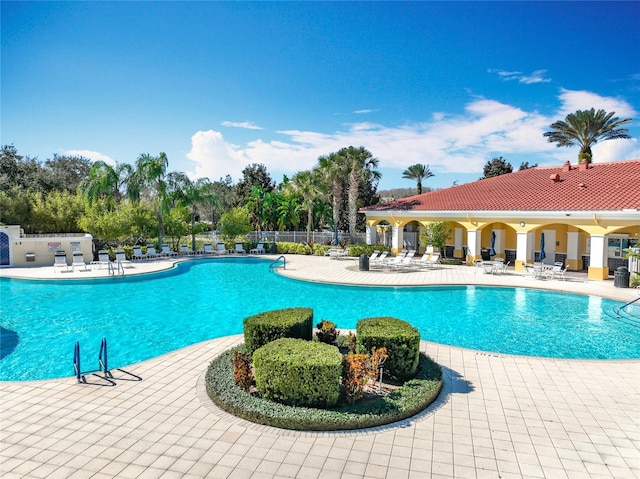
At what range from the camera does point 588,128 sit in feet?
97.2

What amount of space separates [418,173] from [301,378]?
4202 cm

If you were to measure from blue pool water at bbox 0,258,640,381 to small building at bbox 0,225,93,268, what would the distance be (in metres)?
4.81

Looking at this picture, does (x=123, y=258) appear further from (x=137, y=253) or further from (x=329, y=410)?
(x=329, y=410)

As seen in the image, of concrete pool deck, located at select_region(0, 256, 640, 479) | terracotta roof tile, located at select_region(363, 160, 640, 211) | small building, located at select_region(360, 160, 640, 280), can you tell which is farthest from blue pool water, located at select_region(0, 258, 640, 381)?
terracotta roof tile, located at select_region(363, 160, 640, 211)

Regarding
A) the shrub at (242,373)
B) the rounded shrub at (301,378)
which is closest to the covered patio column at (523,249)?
the rounded shrub at (301,378)

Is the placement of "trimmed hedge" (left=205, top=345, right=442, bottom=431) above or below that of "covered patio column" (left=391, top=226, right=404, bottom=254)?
below

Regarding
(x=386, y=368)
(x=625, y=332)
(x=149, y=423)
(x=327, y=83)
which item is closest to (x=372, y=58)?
(x=327, y=83)

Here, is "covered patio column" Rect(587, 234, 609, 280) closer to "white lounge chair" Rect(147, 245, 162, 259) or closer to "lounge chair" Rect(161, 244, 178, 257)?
"lounge chair" Rect(161, 244, 178, 257)

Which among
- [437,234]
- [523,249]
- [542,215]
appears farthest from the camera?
[437,234]

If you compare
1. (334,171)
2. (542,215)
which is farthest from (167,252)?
(542,215)

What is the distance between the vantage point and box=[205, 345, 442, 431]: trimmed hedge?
5867mm

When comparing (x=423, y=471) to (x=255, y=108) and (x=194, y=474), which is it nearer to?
(x=194, y=474)

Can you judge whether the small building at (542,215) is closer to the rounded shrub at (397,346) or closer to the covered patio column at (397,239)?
the covered patio column at (397,239)

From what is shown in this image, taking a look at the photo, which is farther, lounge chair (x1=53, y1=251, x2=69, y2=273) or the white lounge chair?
the white lounge chair
